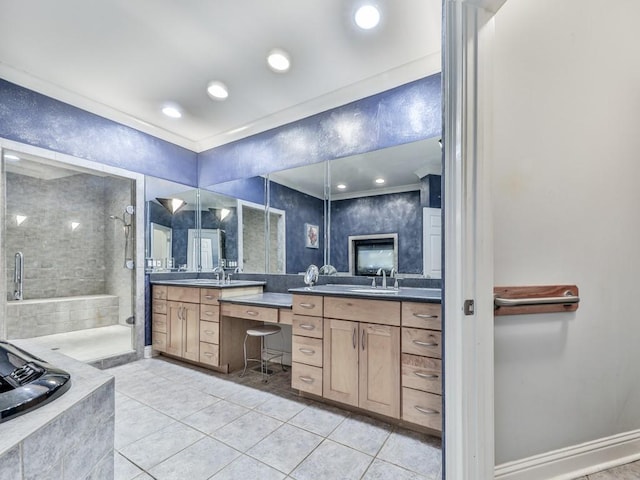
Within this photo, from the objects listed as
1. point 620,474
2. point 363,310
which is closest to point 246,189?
point 363,310

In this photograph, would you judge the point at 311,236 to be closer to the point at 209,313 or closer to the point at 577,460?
the point at 209,313

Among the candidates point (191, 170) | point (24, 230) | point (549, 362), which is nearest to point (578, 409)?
point (549, 362)

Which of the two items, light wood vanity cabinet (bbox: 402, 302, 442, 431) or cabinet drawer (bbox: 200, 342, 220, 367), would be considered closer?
light wood vanity cabinet (bbox: 402, 302, 442, 431)

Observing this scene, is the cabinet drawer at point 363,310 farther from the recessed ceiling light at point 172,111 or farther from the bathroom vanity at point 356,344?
the recessed ceiling light at point 172,111

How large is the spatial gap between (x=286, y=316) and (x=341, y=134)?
175 centimetres

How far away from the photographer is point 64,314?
3525 mm

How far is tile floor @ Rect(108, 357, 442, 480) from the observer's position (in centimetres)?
143

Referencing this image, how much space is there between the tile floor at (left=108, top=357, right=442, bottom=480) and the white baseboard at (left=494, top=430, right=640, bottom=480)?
0.37 meters

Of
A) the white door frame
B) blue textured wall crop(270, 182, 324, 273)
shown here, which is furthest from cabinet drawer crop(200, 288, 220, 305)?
the white door frame

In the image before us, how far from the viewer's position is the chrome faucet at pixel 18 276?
257 cm

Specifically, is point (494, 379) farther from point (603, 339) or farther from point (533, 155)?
point (533, 155)

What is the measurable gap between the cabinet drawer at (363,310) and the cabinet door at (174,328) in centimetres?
180

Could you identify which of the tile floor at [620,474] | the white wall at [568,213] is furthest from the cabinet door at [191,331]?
the tile floor at [620,474]

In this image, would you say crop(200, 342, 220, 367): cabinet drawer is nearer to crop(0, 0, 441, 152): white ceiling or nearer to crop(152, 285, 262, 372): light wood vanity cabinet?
crop(152, 285, 262, 372): light wood vanity cabinet
